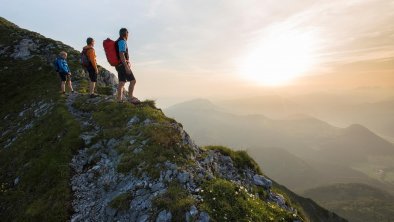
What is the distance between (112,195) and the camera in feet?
44.7

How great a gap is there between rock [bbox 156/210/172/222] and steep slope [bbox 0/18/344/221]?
0.04 metres

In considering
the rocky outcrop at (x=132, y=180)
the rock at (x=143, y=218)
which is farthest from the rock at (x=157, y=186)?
the rock at (x=143, y=218)

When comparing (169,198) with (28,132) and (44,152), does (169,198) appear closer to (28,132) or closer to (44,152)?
(44,152)

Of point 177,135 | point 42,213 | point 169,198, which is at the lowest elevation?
point 42,213

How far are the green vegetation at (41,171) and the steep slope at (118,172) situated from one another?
0.18 ft

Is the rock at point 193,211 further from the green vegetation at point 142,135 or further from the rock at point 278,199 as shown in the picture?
the rock at point 278,199

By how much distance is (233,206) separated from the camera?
12.1 meters

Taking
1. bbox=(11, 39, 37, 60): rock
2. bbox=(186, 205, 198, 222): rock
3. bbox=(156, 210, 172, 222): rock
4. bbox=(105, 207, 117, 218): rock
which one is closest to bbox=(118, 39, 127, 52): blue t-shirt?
bbox=(105, 207, 117, 218): rock

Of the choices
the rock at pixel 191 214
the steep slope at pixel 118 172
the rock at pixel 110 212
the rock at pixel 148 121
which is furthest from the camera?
the rock at pixel 148 121

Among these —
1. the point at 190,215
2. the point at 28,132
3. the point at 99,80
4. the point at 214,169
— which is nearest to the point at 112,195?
the point at 190,215

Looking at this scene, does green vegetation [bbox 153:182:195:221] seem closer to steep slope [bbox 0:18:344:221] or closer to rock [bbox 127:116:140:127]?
steep slope [bbox 0:18:344:221]

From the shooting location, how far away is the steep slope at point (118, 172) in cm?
1238

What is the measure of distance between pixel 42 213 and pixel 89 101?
12.0 m

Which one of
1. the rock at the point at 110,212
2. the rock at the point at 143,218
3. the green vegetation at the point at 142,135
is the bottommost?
the rock at the point at 110,212
